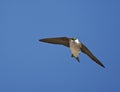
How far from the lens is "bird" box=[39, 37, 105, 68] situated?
11117mm

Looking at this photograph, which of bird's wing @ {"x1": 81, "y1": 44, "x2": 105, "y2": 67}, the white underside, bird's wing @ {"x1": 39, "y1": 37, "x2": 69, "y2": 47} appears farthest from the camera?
bird's wing @ {"x1": 81, "y1": 44, "x2": 105, "y2": 67}

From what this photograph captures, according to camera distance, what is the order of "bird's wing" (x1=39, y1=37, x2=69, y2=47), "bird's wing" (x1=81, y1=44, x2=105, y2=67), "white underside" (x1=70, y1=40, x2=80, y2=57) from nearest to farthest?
"white underside" (x1=70, y1=40, x2=80, y2=57)
"bird's wing" (x1=39, y1=37, x2=69, y2=47)
"bird's wing" (x1=81, y1=44, x2=105, y2=67)

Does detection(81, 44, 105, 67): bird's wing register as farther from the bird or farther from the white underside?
the white underside

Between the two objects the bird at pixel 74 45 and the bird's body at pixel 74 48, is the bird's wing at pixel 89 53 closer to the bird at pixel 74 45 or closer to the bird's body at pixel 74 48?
the bird at pixel 74 45

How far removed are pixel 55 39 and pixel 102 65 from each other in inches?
79.2

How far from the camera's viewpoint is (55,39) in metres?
12.1

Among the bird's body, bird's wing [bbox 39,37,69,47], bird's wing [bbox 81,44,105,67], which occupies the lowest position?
the bird's body

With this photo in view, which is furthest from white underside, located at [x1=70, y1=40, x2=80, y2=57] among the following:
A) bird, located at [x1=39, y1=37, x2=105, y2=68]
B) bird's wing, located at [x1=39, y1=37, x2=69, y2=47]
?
bird's wing, located at [x1=39, y1=37, x2=69, y2=47]

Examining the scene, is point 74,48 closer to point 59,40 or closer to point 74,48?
point 74,48

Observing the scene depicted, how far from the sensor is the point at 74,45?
11.2m

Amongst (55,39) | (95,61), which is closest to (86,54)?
(95,61)

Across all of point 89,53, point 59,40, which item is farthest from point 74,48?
point 89,53

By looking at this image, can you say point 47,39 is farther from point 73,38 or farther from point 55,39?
point 73,38

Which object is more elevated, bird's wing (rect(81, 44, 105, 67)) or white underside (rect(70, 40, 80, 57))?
bird's wing (rect(81, 44, 105, 67))
